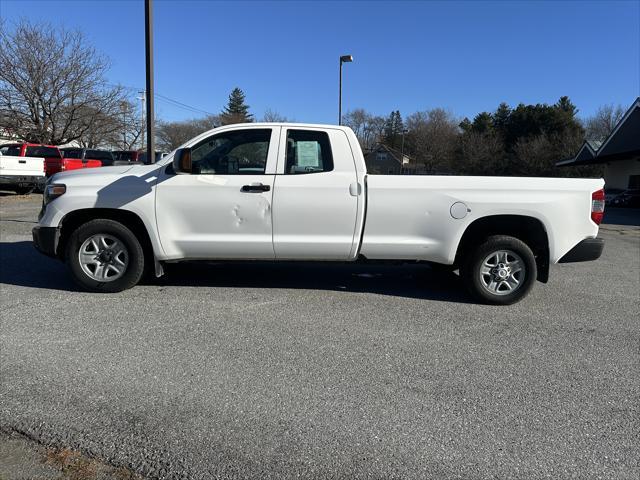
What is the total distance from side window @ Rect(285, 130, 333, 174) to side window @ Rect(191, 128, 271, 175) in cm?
27

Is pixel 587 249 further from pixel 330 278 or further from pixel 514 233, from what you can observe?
pixel 330 278

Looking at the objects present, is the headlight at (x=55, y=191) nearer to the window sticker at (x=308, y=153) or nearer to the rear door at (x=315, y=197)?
the rear door at (x=315, y=197)

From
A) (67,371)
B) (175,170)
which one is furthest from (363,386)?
(175,170)

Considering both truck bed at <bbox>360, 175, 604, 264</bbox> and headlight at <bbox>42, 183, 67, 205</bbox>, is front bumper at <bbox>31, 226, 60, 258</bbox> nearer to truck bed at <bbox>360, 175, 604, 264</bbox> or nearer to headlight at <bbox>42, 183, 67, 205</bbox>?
headlight at <bbox>42, 183, 67, 205</bbox>

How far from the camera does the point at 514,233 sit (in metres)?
5.54

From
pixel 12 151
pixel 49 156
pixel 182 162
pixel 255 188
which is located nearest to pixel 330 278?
pixel 255 188

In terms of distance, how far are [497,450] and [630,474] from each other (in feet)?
2.16

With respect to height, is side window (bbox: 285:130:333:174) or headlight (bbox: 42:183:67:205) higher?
side window (bbox: 285:130:333:174)

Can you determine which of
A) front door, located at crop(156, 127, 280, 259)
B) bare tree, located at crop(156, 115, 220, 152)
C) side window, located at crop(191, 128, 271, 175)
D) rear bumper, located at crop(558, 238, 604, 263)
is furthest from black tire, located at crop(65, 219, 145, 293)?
bare tree, located at crop(156, 115, 220, 152)

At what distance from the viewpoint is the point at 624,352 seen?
4.20 m

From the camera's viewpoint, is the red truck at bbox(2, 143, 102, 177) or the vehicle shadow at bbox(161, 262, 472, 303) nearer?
the vehicle shadow at bbox(161, 262, 472, 303)

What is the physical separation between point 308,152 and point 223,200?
109 cm

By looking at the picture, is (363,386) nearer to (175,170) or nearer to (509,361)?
(509,361)

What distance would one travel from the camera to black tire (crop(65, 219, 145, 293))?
529 cm
